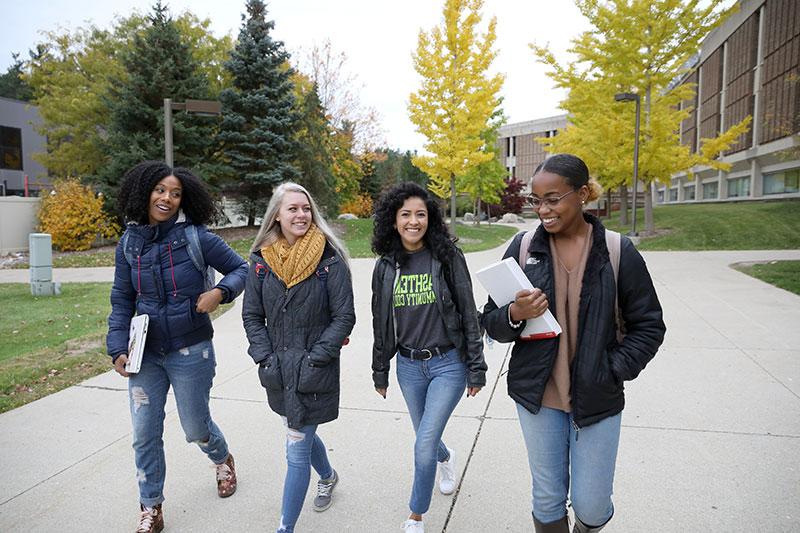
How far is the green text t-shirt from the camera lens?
2.72 m

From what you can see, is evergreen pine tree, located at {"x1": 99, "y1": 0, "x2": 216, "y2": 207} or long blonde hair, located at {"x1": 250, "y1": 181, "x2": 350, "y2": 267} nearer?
long blonde hair, located at {"x1": 250, "y1": 181, "x2": 350, "y2": 267}

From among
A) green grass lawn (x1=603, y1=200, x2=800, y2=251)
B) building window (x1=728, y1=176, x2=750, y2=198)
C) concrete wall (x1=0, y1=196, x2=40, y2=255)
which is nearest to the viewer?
green grass lawn (x1=603, y1=200, x2=800, y2=251)

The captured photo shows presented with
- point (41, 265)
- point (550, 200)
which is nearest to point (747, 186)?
point (41, 265)

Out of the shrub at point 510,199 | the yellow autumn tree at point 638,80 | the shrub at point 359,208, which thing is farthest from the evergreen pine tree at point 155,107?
the shrub at point 510,199

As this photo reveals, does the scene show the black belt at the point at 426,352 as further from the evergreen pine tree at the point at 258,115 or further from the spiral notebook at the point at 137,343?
the evergreen pine tree at the point at 258,115

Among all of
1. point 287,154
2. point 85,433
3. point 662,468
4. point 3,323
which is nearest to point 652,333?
point 662,468

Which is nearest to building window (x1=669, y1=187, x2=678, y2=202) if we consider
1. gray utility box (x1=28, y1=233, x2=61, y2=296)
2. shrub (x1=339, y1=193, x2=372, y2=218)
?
shrub (x1=339, y1=193, x2=372, y2=218)

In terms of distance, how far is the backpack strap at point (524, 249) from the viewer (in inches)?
88.6

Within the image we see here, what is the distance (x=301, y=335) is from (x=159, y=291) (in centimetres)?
84

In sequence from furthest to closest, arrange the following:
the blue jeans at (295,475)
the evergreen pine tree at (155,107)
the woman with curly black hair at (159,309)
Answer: the evergreen pine tree at (155,107), the woman with curly black hair at (159,309), the blue jeans at (295,475)

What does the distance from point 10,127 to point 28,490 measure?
139ft

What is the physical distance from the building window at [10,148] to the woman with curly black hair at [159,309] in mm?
41982

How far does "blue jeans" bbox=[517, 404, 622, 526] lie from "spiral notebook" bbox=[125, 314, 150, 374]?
6.15 feet

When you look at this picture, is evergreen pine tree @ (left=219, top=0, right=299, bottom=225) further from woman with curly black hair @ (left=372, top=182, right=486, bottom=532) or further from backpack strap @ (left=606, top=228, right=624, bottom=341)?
backpack strap @ (left=606, top=228, right=624, bottom=341)
